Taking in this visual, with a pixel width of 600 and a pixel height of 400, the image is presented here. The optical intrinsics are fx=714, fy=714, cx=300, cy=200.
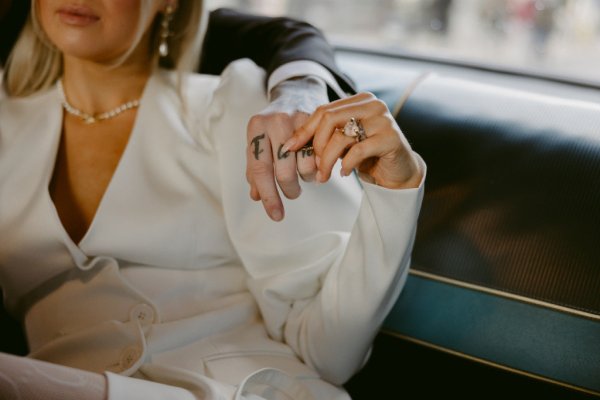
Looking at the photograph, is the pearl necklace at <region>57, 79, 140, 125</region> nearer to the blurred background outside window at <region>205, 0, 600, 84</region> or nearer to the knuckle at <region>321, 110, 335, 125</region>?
the knuckle at <region>321, 110, 335, 125</region>

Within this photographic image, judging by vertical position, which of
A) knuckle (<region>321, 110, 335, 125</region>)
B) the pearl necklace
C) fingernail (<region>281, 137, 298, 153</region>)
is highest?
knuckle (<region>321, 110, 335, 125</region>)

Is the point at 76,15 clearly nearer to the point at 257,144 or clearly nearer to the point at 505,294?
the point at 257,144

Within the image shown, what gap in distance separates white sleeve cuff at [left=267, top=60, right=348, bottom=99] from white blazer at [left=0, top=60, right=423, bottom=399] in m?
0.05

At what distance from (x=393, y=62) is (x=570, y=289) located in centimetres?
106

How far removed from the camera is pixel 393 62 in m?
1.98

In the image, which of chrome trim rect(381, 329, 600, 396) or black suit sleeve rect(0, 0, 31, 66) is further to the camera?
black suit sleeve rect(0, 0, 31, 66)

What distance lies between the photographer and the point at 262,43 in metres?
1.34

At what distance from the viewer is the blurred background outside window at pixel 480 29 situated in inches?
82.5

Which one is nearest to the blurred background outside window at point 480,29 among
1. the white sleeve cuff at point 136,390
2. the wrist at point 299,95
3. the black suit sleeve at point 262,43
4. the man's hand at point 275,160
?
the black suit sleeve at point 262,43

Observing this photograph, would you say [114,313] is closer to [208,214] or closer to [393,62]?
[208,214]

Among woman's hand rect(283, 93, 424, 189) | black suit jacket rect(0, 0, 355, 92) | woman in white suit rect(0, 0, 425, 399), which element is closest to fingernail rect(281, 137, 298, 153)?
woman's hand rect(283, 93, 424, 189)

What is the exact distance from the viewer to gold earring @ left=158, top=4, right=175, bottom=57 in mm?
1310

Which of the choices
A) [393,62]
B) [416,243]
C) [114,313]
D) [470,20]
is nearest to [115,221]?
[114,313]

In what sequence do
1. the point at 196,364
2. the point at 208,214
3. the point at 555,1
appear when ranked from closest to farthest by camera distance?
the point at 196,364
the point at 208,214
the point at 555,1
